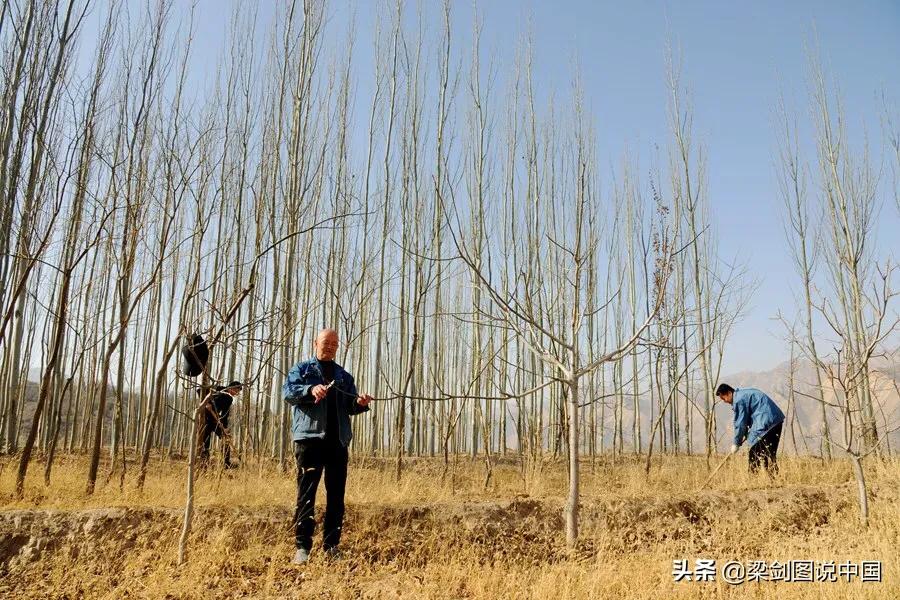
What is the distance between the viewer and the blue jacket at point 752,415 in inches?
255

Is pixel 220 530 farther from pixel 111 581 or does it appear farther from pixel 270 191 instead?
pixel 270 191

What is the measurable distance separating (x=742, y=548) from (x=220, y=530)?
3839mm

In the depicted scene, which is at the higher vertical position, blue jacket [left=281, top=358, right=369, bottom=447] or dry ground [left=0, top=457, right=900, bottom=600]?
blue jacket [left=281, top=358, right=369, bottom=447]

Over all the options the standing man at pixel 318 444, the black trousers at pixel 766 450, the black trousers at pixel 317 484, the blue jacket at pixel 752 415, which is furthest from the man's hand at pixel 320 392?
the black trousers at pixel 766 450

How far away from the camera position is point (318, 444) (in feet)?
12.2

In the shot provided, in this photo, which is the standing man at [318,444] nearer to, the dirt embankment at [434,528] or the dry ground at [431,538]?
the dry ground at [431,538]

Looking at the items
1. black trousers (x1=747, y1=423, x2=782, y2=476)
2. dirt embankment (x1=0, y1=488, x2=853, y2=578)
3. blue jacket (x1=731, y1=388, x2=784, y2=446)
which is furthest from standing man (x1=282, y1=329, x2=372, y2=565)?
black trousers (x1=747, y1=423, x2=782, y2=476)

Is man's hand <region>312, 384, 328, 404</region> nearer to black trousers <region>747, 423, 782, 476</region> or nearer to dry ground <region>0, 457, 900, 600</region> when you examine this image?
dry ground <region>0, 457, 900, 600</region>

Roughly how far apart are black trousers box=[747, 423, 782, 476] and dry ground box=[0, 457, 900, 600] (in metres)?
0.48

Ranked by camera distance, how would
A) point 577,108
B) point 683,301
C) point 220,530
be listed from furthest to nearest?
1. point 683,301
2. point 577,108
3. point 220,530

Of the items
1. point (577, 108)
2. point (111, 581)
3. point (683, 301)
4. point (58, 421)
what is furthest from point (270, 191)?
point (683, 301)

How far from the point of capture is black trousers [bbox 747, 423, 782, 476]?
21.4 ft

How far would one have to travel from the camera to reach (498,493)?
564 cm

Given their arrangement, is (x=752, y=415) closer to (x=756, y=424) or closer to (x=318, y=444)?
(x=756, y=424)
